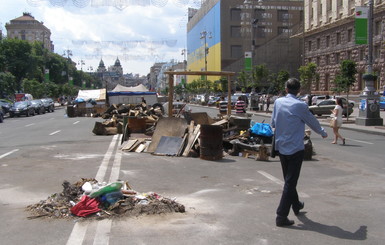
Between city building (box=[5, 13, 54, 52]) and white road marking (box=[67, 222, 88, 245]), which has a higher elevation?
city building (box=[5, 13, 54, 52])

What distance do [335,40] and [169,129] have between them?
48.1 meters

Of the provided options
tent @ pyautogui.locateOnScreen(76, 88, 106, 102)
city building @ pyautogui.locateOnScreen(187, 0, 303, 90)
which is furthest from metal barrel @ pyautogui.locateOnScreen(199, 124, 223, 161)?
city building @ pyautogui.locateOnScreen(187, 0, 303, 90)

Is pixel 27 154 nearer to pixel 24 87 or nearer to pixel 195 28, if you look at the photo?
pixel 24 87

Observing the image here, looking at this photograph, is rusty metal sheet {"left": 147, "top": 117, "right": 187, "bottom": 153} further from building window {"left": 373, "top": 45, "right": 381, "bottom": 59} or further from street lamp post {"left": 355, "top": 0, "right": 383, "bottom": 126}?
building window {"left": 373, "top": 45, "right": 381, "bottom": 59}

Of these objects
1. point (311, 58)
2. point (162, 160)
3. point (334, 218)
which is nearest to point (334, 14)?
point (311, 58)

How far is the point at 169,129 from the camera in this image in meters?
13.4

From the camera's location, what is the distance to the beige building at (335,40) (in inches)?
1869

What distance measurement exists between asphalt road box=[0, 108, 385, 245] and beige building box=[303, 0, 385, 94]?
3821cm

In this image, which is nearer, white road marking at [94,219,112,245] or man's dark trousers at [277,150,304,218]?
white road marking at [94,219,112,245]

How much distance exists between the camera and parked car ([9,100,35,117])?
41.0m

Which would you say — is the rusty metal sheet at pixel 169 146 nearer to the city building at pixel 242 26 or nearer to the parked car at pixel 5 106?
the parked car at pixel 5 106

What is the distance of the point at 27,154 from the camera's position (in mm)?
12797

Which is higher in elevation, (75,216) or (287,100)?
(287,100)

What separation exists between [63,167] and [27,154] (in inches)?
120
